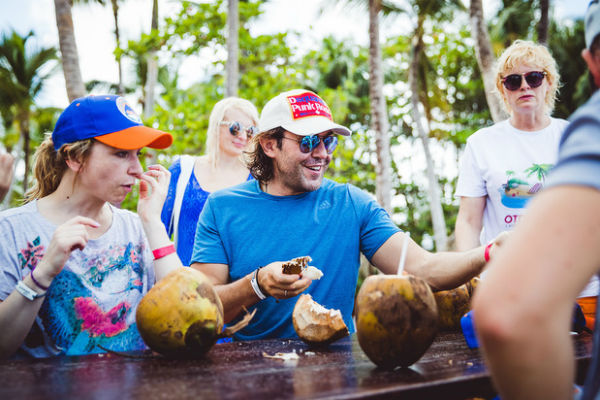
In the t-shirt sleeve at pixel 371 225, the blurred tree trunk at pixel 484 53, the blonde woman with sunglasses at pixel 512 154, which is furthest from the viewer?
the blurred tree trunk at pixel 484 53

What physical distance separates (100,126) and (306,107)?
41.9 inches

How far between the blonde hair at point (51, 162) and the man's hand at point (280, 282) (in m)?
1.03

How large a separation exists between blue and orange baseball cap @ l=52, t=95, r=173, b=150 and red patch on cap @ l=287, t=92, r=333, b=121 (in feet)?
2.54

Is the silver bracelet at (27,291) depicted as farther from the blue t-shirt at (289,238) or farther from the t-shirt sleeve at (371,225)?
the t-shirt sleeve at (371,225)

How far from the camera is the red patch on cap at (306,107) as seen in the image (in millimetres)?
2666

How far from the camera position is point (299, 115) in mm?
2664

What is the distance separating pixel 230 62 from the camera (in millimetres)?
7672

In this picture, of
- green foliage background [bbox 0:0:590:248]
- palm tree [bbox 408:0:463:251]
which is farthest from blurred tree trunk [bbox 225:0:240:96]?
palm tree [bbox 408:0:463:251]

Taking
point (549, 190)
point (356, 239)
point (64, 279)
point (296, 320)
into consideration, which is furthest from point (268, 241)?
point (549, 190)

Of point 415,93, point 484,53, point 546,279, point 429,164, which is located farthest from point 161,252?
point 415,93

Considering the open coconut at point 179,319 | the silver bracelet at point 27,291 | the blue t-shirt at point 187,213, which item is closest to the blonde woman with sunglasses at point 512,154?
the blue t-shirt at point 187,213

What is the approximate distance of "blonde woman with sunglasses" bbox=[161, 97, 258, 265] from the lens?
3312 mm

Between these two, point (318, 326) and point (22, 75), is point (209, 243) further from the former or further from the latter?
point (22, 75)

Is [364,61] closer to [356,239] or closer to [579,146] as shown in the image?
[356,239]
